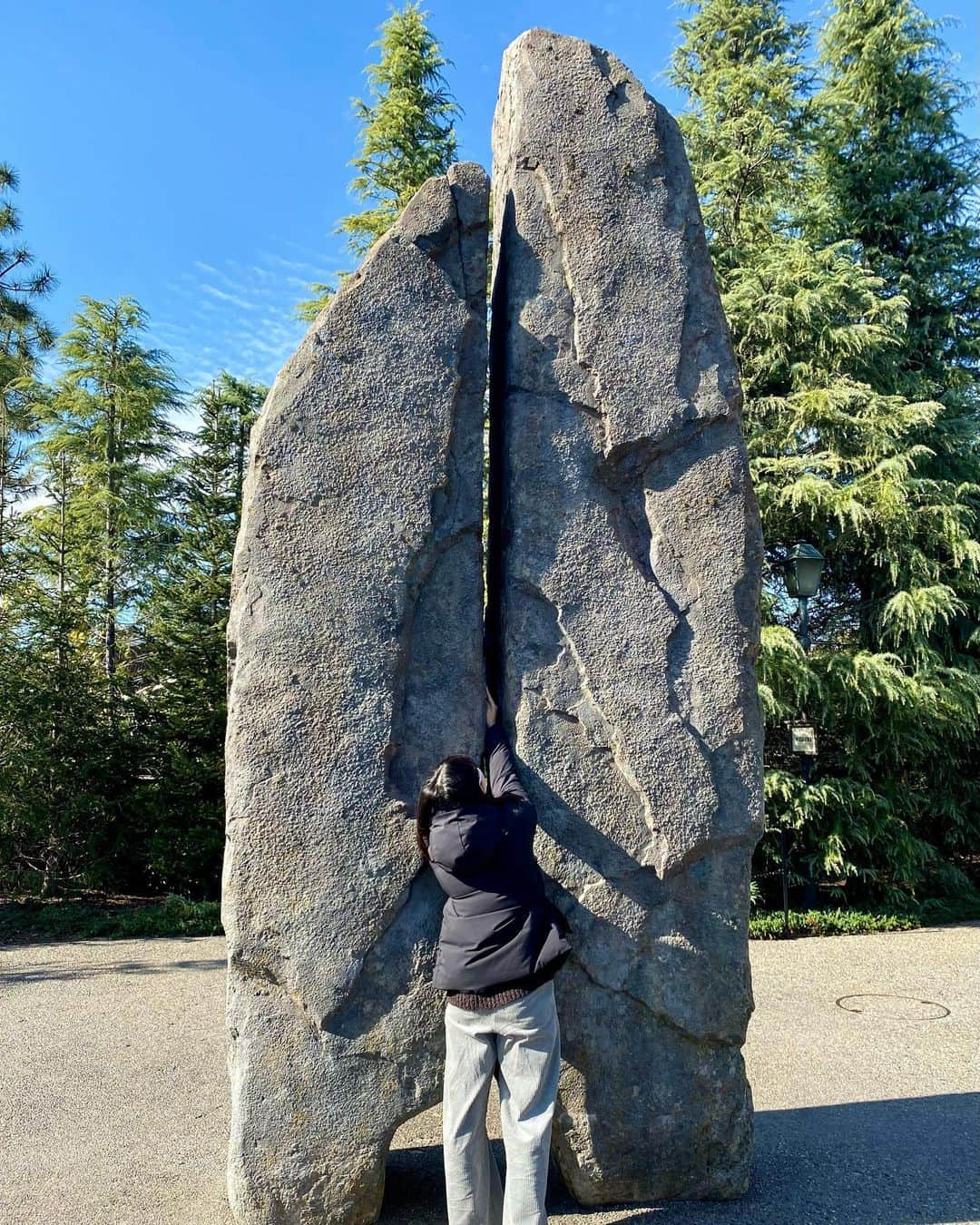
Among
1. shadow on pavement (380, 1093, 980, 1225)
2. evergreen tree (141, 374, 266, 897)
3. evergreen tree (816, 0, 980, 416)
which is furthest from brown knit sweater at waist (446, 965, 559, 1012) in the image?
evergreen tree (816, 0, 980, 416)

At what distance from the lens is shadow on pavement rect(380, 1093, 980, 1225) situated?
11.4 ft

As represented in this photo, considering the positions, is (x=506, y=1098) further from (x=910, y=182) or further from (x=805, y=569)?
(x=910, y=182)

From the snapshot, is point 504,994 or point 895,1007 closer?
point 504,994

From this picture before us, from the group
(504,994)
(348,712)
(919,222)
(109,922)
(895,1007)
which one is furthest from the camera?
(919,222)

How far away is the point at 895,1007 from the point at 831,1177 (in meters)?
2.80

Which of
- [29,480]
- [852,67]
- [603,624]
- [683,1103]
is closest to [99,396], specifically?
[29,480]

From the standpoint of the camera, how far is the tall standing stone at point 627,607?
11.7ft

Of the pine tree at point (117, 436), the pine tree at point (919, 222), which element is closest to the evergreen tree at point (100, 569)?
the pine tree at point (117, 436)

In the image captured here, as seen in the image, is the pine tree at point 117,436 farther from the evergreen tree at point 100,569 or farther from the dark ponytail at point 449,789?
the dark ponytail at point 449,789

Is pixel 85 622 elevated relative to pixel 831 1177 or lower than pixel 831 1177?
elevated

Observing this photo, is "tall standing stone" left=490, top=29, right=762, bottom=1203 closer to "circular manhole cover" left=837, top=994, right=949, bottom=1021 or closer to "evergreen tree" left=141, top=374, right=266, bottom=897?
"circular manhole cover" left=837, top=994, right=949, bottom=1021

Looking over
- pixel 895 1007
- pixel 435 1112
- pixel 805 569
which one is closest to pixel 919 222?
pixel 805 569

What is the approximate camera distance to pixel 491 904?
3.14m

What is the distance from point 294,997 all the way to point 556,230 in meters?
3.07
